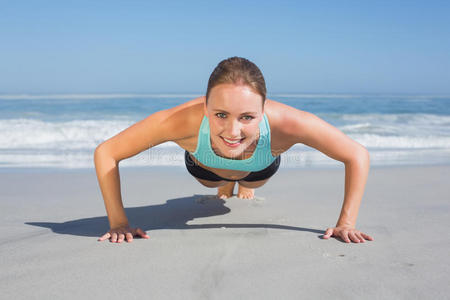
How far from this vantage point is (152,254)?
260cm

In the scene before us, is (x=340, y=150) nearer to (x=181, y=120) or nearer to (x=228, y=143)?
(x=228, y=143)

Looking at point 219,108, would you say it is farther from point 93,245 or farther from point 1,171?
point 1,171

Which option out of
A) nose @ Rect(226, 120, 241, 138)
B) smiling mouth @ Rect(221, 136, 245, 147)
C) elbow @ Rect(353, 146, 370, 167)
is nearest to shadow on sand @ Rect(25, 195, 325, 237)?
elbow @ Rect(353, 146, 370, 167)

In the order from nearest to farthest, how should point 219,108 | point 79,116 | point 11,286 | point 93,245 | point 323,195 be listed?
point 11,286
point 219,108
point 93,245
point 323,195
point 79,116

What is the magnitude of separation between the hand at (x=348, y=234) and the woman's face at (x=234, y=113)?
0.90 metres

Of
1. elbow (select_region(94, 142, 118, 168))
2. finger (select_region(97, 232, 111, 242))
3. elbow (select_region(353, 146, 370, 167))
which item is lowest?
finger (select_region(97, 232, 111, 242))

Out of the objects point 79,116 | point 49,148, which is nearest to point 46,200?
point 49,148

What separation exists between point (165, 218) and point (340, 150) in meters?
1.61

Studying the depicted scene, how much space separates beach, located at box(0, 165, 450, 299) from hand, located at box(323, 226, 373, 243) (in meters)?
0.05

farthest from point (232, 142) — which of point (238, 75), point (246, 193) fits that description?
point (246, 193)

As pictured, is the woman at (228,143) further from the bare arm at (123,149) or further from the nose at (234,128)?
the nose at (234,128)

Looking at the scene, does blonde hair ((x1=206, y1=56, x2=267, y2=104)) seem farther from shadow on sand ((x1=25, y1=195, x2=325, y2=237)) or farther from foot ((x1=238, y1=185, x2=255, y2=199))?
foot ((x1=238, y1=185, x2=255, y2=199))

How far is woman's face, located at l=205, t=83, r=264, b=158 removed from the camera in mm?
2459

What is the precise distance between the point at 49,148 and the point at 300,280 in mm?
7125
